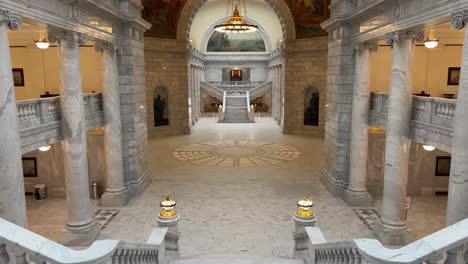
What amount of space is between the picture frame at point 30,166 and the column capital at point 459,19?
44.5 ft

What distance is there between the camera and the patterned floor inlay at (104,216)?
11186 millimetres

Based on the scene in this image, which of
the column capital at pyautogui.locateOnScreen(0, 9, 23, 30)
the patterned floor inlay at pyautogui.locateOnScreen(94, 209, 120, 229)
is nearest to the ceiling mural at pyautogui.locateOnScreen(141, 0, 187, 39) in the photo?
the patterned floor inlay at pyautogui.locateOnScreen(94, 209, 120, 229)

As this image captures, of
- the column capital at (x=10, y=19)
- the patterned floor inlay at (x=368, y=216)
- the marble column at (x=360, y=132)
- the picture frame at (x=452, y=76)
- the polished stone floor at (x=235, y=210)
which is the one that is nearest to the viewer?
the column capital at (x=10, y=19)

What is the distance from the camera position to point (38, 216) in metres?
11.7

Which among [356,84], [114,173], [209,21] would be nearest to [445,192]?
[356,84]

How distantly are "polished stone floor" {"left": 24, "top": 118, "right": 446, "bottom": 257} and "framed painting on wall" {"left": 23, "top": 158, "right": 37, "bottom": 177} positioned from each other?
4.18 ft

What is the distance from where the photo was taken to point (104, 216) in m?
11.7

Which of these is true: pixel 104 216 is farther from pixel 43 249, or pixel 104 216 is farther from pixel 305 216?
pixel 43 249

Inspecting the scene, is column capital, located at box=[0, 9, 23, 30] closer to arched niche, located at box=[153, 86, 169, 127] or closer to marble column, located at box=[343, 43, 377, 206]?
marble column, located at box=[343, 43, 377, 206]

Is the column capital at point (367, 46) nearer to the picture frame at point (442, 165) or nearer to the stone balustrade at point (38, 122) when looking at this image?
the picture frame at point (442, 165)

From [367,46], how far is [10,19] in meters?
9.61

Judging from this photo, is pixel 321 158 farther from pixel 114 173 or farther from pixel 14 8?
pixel 14 8

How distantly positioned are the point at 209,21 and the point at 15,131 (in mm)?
35160

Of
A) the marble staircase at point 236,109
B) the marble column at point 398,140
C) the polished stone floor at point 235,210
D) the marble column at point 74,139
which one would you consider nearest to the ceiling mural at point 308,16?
the polished stone floor at point 235,210
